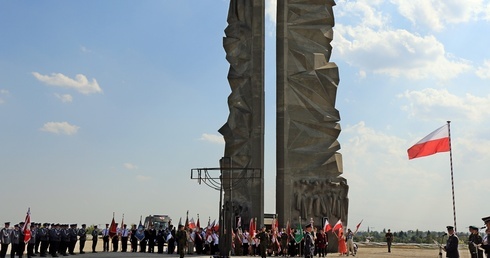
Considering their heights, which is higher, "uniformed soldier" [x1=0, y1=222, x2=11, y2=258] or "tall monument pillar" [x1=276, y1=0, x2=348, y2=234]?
"tall monument pillar" [x1=276, y1=0, x2=348, y2=234]

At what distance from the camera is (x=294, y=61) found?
2631 cm

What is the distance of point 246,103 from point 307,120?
113 inches

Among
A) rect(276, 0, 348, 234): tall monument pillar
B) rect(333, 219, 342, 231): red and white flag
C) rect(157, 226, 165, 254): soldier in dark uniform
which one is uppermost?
rect(276, 0, 348, 234): tall monument pillar

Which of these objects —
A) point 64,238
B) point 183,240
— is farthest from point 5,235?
point 183,240

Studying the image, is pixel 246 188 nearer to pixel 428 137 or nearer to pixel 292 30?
pixel 292 30

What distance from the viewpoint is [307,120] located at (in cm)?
2608

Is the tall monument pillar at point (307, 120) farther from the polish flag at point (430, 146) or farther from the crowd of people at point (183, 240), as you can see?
the polish flag at point (430, 146)

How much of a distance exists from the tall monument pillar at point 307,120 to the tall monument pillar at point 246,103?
88 centimetres

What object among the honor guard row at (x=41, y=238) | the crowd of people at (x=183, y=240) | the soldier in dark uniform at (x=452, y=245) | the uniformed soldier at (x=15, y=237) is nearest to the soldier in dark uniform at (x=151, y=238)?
the crowd of people at (x=183, y=240)

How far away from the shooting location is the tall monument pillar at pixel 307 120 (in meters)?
25.5

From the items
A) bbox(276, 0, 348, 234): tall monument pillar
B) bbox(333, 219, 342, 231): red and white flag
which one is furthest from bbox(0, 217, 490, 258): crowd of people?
bbox(276, 0, 348, 234): tall monument pillar

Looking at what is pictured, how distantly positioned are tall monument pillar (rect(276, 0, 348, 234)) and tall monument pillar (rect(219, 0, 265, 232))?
→ 0.88 m

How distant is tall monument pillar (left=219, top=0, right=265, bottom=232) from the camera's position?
1011 inches

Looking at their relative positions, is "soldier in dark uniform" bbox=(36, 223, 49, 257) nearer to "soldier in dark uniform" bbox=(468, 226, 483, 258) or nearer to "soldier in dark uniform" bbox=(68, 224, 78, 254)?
"soldier in dark uniform" bbox=(68, 224, 78, 254)
